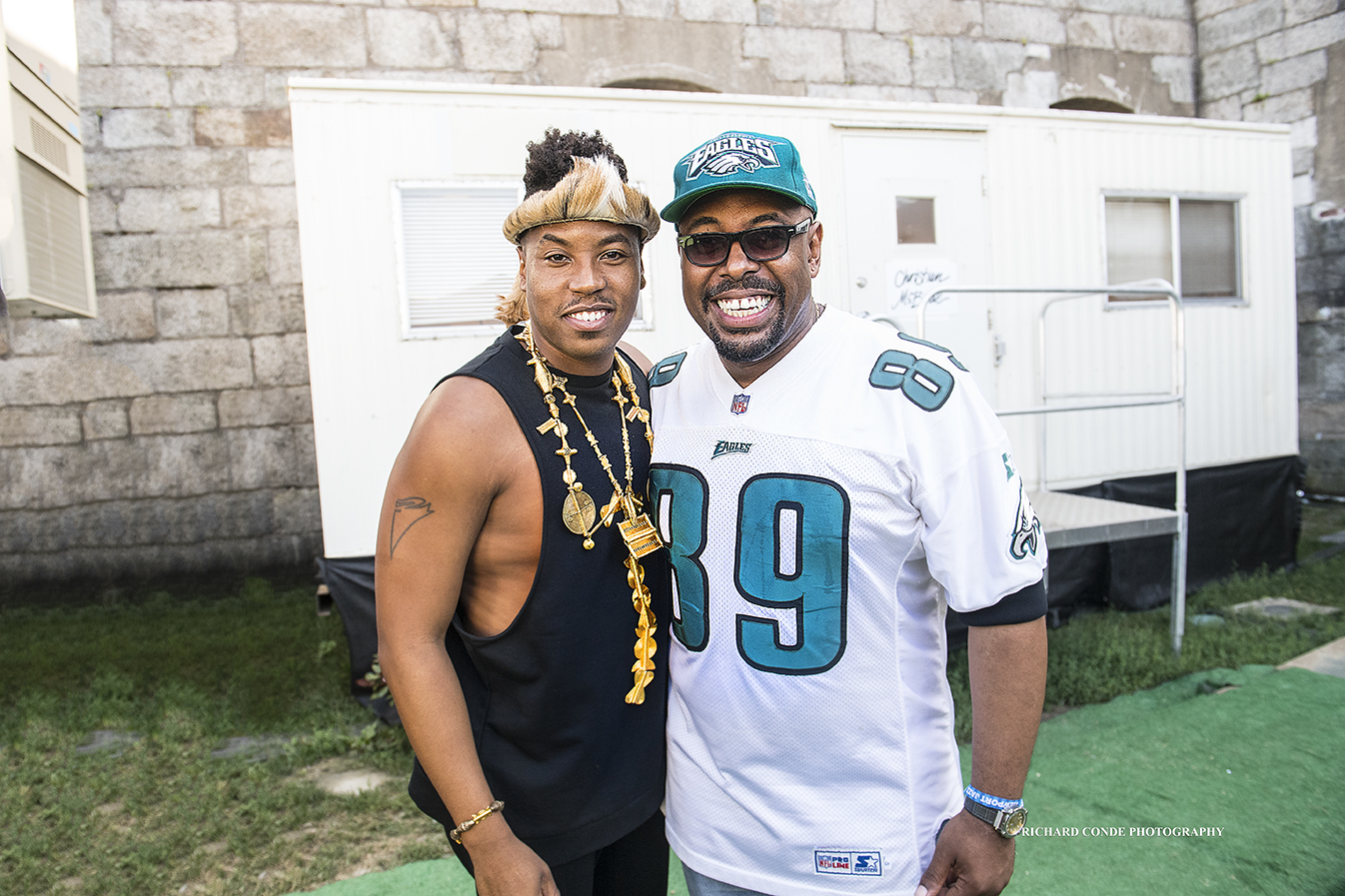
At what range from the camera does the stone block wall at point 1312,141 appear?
857 cm

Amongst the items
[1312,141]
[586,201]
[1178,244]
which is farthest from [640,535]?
[1312,141]

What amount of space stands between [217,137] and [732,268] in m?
6.58

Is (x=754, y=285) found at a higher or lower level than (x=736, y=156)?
lower

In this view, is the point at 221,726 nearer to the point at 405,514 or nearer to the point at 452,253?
the point at 452,253

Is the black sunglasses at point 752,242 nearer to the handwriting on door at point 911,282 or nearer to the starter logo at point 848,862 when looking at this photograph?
the starter logo at point 848,862

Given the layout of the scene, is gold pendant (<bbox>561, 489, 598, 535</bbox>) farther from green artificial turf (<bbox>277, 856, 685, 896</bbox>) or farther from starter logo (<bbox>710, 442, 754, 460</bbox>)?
green artificial turf (<bbox>277, 856, 685, 896</bbox>)

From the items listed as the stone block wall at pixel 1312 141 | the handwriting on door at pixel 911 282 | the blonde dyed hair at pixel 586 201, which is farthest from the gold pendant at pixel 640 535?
the stone block wall at pixel 1312 141

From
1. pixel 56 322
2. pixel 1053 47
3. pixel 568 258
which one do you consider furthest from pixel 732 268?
pixel 1053 47

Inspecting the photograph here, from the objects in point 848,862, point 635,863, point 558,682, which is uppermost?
point 558,682

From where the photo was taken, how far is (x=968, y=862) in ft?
4.72

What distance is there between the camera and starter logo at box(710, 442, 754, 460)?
1.56 metres

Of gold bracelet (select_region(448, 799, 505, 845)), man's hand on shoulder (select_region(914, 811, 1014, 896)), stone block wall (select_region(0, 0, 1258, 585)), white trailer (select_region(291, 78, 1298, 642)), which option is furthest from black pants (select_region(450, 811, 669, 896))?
stone block wall (select_region(0, 0, 1258, 585))

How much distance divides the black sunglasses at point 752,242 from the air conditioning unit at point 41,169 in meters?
3.78

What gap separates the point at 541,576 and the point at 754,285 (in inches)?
27.1
